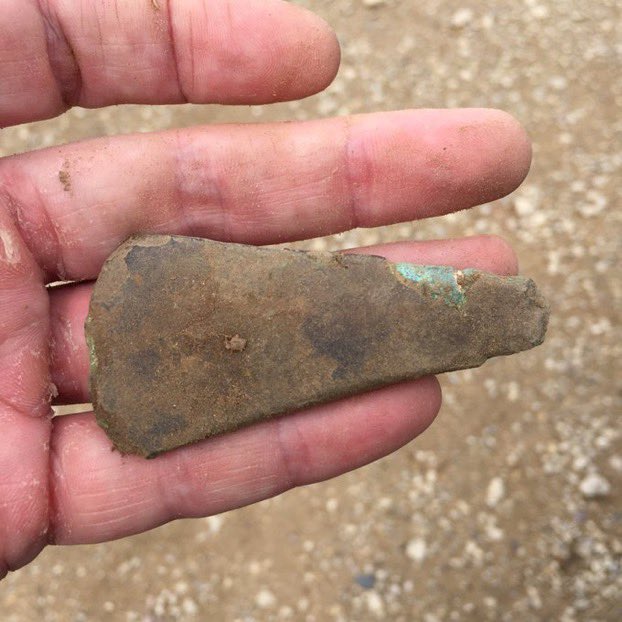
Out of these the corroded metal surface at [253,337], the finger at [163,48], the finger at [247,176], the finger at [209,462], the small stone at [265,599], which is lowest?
the small stone at [265,599]

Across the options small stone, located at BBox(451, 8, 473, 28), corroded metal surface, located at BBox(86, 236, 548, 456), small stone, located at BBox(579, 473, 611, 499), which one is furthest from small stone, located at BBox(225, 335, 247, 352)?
small stone, located at BBox(451, 8, 473, 28)

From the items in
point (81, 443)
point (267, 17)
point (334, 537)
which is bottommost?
point (334, 537)

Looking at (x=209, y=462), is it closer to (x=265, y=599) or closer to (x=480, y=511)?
(x=265, y=599)

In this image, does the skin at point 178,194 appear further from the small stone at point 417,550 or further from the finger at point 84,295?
the small stone at point 417,550

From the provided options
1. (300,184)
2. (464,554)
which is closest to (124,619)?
(464,554)

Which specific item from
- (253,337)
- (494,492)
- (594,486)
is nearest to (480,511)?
(494,492)

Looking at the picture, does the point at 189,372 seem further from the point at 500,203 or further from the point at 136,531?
the point at 500,203

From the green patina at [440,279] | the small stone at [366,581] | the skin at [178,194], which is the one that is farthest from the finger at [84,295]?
the small stone at [366,581]
